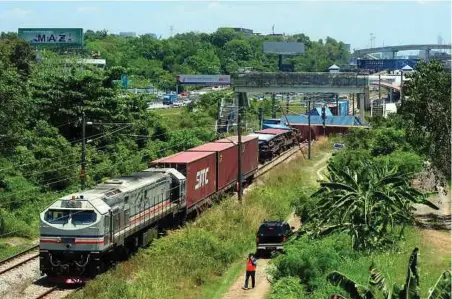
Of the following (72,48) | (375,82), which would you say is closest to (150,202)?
(72,48)

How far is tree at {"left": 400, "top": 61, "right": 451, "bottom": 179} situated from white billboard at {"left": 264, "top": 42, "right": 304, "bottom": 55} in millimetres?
147193

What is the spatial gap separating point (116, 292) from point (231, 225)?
11.4 m

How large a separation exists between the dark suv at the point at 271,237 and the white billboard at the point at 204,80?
132895mm

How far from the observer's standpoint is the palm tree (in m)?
24.4

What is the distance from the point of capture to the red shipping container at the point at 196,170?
1275 inches

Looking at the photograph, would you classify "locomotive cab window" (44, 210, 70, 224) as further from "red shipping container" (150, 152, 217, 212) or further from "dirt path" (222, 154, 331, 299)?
"red shipping container" (150, 152, 217, 212)

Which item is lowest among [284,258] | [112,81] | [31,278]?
[31,278]

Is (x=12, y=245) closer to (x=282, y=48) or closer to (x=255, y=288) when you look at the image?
(x=255, y=288)

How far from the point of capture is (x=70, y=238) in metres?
23.4

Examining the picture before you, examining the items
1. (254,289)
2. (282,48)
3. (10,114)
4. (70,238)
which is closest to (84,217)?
(70,238)

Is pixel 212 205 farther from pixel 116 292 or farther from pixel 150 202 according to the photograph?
pixel 116 292

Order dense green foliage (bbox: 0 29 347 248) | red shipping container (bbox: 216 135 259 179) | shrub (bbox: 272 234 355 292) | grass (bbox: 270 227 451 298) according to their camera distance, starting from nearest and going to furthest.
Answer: grass (bbox: 270 227 451 298) → shrub (bbox: 272 234 355 292) → dense green foliage (bbox: 0 29 347 248) → red shipping container (bbox: 216 135 259 179)

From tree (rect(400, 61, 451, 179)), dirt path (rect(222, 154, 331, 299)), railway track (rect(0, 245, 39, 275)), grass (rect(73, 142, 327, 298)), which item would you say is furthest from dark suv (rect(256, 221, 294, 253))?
Answer: tree (rect(400, 61, 451, 179))

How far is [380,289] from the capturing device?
1484 centimetres
